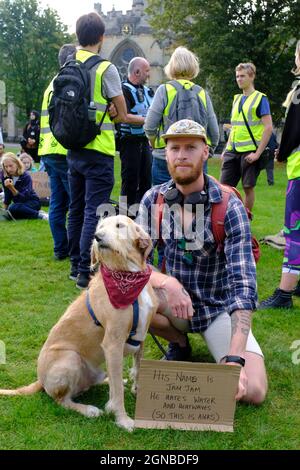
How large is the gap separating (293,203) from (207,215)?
1954 mm

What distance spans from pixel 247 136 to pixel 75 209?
3350 millimetres

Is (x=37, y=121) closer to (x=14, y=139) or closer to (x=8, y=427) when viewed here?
(x=8, y=427)

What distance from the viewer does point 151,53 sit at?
5953 cm

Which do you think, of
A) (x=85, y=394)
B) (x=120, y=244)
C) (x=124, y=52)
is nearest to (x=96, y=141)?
(x=120, y=244)

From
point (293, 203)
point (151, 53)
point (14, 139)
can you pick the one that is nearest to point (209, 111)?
point (293, 203)

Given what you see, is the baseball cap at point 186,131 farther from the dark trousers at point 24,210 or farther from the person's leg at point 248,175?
the dark trousers at point 24,210

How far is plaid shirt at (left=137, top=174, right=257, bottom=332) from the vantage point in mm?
3125

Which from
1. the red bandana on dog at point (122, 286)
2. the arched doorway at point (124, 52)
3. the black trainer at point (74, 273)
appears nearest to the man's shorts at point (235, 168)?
the black trainer at point (74, 273)

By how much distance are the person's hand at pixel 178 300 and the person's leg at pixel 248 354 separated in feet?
1.21

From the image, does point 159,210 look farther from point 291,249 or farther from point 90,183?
point 291,249

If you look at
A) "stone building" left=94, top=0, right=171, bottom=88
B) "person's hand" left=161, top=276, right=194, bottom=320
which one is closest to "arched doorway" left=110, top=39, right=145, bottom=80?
"stone building" left=94, top=0, right=171, bottom=88

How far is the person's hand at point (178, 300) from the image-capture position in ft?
10.7

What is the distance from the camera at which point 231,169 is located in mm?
7938

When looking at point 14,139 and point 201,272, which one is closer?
point 201,272
